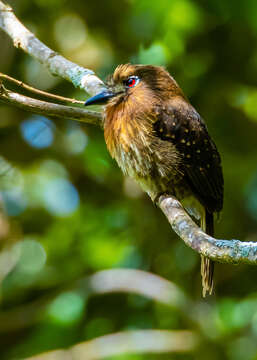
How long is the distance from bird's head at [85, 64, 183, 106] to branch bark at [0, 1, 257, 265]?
0.10 meters

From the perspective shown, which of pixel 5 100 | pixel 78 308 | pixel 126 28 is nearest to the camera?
pixel 5 100

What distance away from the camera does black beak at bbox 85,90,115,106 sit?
355 cm

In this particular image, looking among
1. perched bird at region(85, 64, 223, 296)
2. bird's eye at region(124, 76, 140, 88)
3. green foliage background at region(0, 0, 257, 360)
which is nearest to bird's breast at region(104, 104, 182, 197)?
perched bird at region(85, 64, 223, 296)

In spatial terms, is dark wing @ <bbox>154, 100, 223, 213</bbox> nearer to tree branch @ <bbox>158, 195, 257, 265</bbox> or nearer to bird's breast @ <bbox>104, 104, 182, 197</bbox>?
bird's breast @ <bbox>104, 104, 182, 197</bbox>

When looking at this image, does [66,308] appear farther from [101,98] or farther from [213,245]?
[213,245]

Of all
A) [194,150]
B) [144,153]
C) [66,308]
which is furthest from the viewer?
[66,308]

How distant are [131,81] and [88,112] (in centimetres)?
40

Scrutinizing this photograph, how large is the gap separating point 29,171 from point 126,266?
1.17 meters

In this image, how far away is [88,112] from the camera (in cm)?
361

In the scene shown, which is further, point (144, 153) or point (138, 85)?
point (138, 85)

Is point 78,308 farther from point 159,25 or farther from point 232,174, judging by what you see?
point 159,25

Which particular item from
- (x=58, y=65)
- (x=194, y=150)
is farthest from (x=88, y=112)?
Answer: (x=194, y=150)

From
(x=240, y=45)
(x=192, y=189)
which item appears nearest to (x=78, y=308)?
(x=192, y=189)

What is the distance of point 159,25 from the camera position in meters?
4.50
